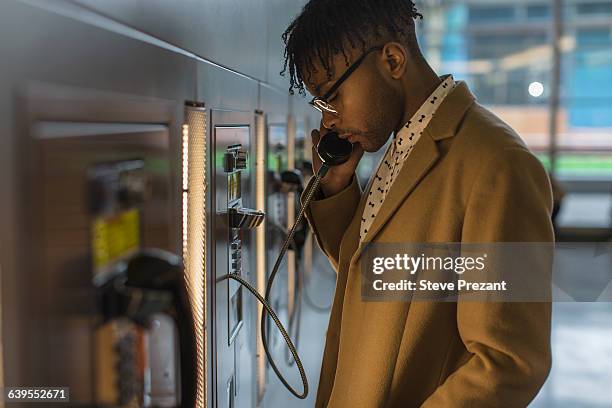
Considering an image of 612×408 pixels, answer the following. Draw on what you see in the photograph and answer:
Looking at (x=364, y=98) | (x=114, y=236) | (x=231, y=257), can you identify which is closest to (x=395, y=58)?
(x=364, y=98)

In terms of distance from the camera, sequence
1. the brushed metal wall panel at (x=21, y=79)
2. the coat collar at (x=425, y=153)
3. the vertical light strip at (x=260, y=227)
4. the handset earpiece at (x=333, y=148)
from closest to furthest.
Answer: the brushed metal wall panel at (x=21, y=79), the coat collar at (x=425, y=153), the handset earpiece at (x=333, y=148), the vertical light strip at (x=260, y=227)

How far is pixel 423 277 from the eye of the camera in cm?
135

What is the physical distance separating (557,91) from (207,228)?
24.1 ft

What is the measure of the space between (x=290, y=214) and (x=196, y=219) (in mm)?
1445

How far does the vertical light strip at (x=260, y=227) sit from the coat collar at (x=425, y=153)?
578mm

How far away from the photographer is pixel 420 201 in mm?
1361

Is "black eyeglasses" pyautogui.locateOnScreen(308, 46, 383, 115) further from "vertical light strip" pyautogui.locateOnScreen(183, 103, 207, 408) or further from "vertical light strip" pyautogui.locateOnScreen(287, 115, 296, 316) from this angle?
"vertical light strip" pyautogui.locateOnScreen(287, 115, 296, 316)

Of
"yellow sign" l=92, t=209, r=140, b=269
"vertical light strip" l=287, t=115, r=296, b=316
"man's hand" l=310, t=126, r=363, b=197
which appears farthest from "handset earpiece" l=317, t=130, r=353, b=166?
"vertical light strip" l=287, t=115, r=296, b=316

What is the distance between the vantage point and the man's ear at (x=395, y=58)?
4.56 ft

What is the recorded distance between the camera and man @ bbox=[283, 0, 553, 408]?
1248 millimetres

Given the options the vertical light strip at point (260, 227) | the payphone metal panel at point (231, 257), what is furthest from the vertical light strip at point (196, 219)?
the vertical light strip at point (260, 227)

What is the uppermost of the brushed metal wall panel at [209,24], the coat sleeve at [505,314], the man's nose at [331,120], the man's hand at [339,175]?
the brushed metal wall panel at [209,24]

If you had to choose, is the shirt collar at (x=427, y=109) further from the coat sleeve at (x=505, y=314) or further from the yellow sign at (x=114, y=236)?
the yellow sign at (x=114, y=236)

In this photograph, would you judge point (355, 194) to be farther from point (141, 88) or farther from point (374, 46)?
point (141, 88)
